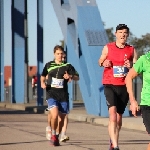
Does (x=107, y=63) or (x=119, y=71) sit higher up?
(x=107, y=63)

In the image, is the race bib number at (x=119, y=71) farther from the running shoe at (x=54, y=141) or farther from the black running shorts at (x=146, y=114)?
the black running shorts at (x=146, y=114)

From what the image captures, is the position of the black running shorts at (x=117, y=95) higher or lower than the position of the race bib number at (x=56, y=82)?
lower

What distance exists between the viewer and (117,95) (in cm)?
1169

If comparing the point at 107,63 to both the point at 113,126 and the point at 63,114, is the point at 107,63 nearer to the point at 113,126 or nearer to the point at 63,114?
the point at 113,126

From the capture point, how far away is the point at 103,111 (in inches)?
971

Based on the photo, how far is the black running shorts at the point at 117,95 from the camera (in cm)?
1163

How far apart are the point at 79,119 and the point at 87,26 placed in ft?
9.73

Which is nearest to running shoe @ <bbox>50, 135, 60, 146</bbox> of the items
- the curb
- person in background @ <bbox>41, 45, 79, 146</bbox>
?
person in background @ <bbox>41, 45, 79, 146</bbox>

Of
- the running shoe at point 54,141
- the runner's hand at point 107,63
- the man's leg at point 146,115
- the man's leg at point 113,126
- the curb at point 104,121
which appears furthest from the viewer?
the curb at point 104,121

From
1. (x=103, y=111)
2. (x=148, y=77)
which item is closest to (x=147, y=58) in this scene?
(x=148, y=77)

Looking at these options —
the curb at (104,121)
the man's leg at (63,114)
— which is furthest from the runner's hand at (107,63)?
the curb at (104,121)

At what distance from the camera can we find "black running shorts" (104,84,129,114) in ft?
38.2

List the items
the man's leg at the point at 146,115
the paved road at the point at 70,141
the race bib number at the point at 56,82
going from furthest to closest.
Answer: the race bib number at the point at 56,82 → the paved road at the point at 70,141 → the man's leg at the point at 146,115

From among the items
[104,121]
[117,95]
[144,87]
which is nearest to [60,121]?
[117,95]
